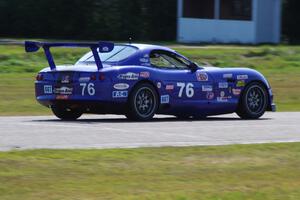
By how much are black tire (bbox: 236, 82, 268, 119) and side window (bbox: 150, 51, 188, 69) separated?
54.8 inches

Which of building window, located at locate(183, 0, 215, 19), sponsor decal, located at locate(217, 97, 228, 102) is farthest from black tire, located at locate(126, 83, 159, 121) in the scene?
building window, located at locate(183, 0, 215, 19)

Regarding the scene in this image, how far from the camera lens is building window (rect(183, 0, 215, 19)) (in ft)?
160

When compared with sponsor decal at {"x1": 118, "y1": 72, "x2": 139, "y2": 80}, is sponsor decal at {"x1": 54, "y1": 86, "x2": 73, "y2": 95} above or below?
below

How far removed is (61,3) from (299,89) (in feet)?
96.9

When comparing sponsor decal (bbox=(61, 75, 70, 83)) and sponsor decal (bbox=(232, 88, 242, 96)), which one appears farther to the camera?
sponsor decal (bbox=(232, 88, 242, 96))

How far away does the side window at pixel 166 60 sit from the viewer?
1591 cm

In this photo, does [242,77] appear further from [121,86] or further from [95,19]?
[95,19]

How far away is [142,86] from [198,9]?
34.6m

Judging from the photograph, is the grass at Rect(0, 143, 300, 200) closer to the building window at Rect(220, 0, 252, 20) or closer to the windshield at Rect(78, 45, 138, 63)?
the windshield at Rect(78, 45, 138, 63)

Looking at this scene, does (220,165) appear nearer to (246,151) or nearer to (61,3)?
(246,151)

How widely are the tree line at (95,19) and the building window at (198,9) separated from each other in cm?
407

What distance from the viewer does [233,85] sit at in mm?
16750

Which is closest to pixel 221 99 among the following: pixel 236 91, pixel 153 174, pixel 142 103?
pixel 236 91

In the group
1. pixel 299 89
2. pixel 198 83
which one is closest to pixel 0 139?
pixel 198 83
